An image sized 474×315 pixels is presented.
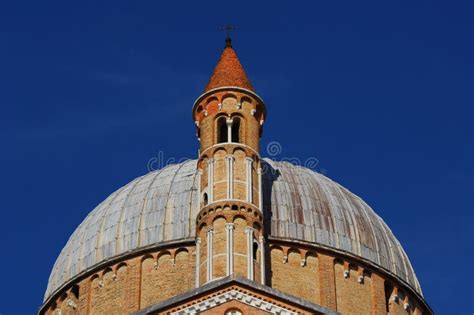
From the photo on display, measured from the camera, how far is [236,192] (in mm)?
34625

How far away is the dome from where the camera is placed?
3778 centimetres

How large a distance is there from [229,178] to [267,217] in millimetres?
2925

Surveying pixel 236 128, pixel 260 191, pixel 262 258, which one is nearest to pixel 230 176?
pixel 260 191

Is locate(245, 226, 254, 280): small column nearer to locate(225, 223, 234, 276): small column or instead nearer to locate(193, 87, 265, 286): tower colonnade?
locate(193, 87, 265, 286): tower colonnade

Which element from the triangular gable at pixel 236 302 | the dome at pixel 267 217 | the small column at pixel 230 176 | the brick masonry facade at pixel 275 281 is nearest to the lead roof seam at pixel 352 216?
the dome at pixel 267 217

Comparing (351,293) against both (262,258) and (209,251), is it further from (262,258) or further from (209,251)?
(209,251)

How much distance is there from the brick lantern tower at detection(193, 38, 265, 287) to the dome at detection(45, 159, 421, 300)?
2.15 meters

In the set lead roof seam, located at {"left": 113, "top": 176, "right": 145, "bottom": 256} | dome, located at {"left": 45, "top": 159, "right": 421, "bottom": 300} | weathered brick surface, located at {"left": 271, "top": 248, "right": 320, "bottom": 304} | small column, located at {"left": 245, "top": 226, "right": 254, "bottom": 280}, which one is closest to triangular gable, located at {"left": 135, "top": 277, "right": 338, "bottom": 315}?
small column, located at {"left": 245, "top": 226, "right": 254, "bottom": 280}

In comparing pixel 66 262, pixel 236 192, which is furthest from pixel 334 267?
pixel 66 262

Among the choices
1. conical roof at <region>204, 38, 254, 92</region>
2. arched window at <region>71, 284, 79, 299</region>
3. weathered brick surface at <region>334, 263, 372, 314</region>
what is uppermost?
conical roof at <region>204, 38, 254, 92</region>

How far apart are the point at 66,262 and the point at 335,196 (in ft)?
24.8

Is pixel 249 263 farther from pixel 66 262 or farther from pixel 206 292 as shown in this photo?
pixel 66 262

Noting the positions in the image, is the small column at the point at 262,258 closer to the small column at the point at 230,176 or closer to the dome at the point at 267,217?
the small column at the point at 230,176

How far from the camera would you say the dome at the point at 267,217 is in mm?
37781
